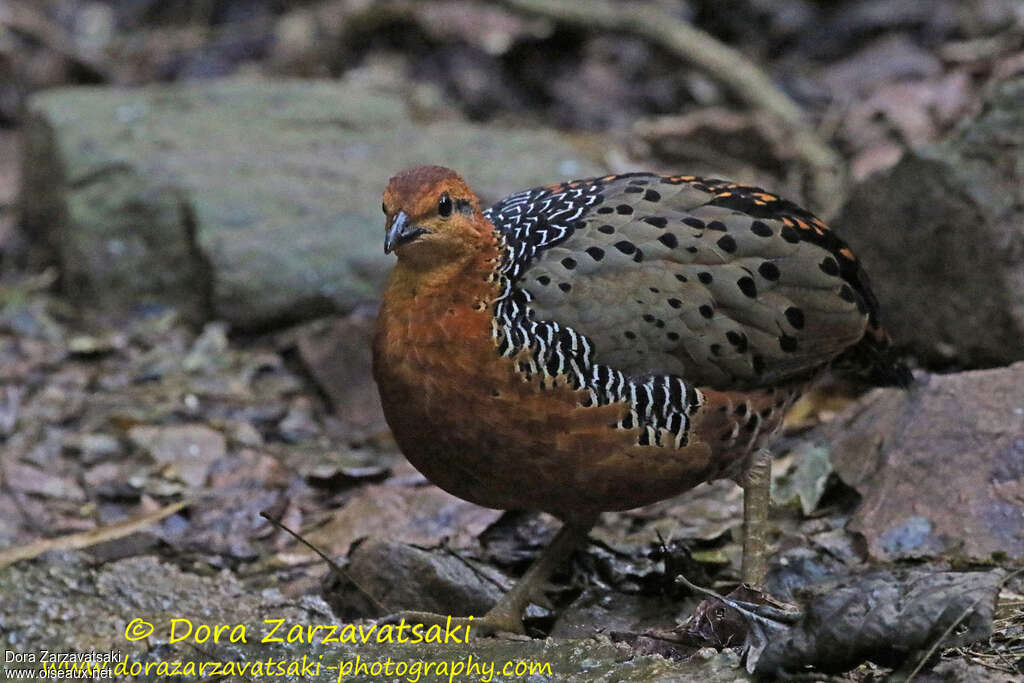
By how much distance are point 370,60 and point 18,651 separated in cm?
765

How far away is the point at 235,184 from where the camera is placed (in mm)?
8141

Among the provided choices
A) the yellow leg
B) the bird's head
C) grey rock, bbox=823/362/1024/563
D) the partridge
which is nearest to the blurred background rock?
grey rock, bbox=823/362/1024/563

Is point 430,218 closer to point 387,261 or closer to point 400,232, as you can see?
point 400,232

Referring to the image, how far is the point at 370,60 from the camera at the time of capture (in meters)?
11.6

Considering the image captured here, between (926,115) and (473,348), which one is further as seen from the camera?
(926,115)

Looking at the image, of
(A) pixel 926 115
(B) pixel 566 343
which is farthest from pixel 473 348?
(A) pixel 926 115

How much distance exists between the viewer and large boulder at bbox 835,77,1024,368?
5922 mm

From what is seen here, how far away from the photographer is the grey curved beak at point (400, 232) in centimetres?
418

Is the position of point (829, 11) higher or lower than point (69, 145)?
higher

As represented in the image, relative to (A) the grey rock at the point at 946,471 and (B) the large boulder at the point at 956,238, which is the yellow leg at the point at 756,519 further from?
(B) the large boulder at the point at 956,238

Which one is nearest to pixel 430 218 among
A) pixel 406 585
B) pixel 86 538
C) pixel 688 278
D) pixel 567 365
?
pixel 567 365

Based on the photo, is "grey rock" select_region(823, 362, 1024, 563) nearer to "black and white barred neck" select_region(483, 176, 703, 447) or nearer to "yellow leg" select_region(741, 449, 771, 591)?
"yellow leg" select_region(741, 449, 771, 591)

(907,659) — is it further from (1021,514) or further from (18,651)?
(18,651)

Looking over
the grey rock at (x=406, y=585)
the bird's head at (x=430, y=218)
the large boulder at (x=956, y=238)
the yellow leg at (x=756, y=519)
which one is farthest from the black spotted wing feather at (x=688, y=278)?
the large boulder at (x=956, y=238)
